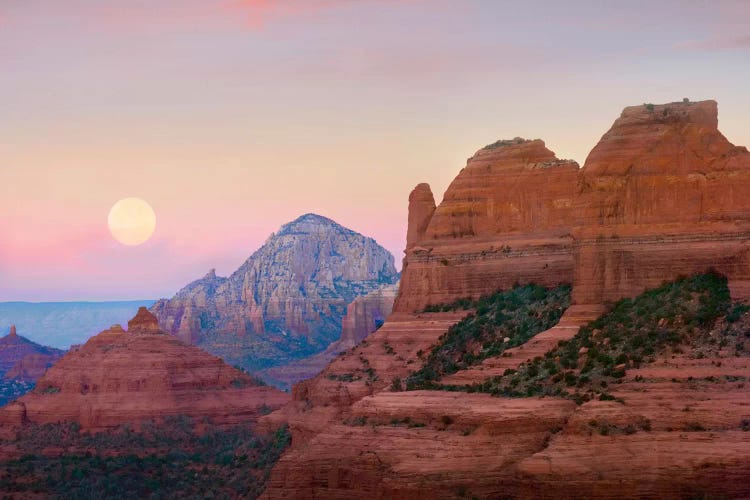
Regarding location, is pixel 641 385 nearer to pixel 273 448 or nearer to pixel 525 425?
pixel 525 425

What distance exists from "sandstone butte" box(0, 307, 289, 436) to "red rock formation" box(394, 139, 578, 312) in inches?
1419

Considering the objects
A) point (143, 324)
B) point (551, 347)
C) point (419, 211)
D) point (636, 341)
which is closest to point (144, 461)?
point (143, 324)

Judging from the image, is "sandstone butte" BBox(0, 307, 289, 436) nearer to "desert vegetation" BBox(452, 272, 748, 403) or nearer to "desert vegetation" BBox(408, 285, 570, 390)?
"desert vegetation" BBox(408, 285, 570, 390)

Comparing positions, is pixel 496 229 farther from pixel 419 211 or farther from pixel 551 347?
pixel 551 347

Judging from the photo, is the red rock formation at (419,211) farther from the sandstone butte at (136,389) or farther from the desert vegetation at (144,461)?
the sandstone butte at (136,389)

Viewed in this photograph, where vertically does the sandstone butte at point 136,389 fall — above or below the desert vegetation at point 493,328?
below

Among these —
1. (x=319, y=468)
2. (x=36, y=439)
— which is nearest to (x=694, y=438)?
(x=319, y=468)

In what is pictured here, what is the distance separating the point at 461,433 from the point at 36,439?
7055 centimetres

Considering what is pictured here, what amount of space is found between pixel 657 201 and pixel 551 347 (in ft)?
24.9

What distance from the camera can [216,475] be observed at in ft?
441

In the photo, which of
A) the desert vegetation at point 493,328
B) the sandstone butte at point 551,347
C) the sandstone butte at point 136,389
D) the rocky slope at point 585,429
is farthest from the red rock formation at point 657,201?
the sandstone butte at point 136,389

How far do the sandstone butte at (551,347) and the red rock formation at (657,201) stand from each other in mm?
71

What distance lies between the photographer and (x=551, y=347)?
94812mm

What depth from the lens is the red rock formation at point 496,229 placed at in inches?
4606
